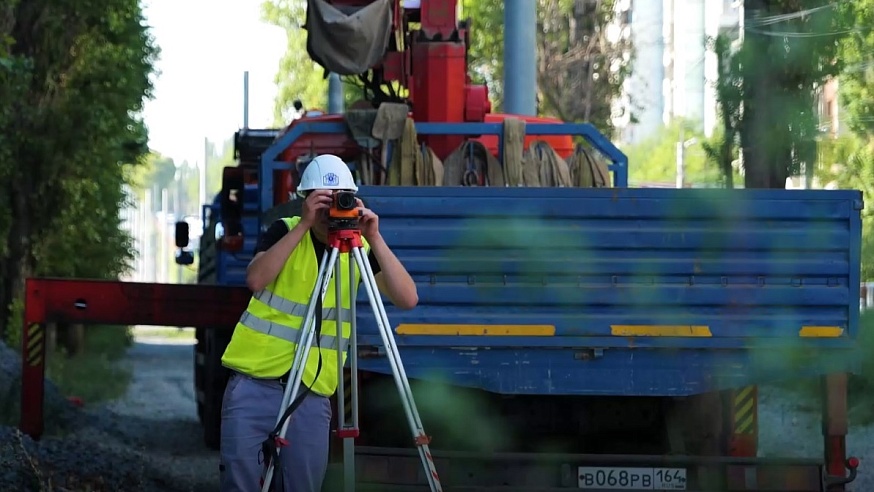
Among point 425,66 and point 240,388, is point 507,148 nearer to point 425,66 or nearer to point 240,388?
point 425,66

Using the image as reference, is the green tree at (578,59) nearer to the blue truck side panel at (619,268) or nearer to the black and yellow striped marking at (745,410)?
the black and yellow striped marking at (745,410)

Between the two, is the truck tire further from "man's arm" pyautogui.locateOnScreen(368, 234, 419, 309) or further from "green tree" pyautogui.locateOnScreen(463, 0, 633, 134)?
"green tree" pyautogui.locateOnScreen(463, 0, 633, 134)

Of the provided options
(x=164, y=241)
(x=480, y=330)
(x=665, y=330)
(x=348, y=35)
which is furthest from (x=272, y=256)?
(x=164, y=241)

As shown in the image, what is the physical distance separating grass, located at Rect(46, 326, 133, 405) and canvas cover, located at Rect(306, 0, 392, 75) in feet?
28.7

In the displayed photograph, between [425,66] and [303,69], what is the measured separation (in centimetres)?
4918

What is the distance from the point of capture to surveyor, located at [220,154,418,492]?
245 inches

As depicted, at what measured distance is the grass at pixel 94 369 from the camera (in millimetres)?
21436

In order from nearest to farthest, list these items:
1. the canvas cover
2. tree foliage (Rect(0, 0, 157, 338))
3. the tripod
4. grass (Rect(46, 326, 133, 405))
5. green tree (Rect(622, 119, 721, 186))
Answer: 1. the tripod
2. the canvas cover
3. grass (Rect(46, 326, 133, 405))
4. tree foliage (Rect(0, 0, 157, 338))
5. green tree (Rect(622, 119, 721, 186))

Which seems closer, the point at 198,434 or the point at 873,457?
the point at 873,457

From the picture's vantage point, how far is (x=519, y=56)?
59.0 feet

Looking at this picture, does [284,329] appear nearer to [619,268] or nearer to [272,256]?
[272,256]

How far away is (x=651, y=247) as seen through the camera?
26.0 ft

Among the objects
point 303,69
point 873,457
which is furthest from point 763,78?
point 303,69

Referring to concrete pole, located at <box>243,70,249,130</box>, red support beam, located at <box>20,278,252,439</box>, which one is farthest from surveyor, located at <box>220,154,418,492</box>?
concrete pole, located at <box>243,70,249,130</box>
